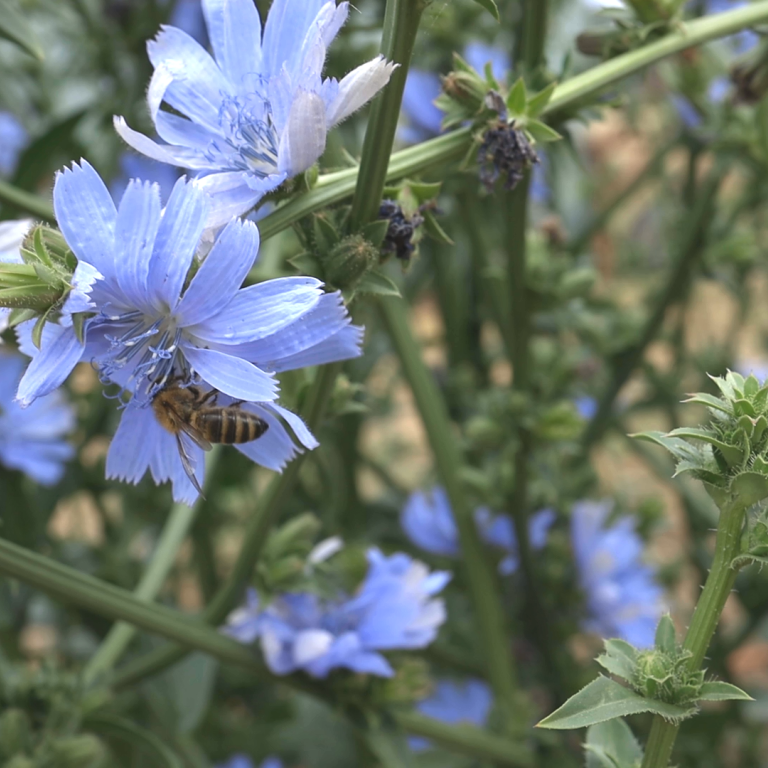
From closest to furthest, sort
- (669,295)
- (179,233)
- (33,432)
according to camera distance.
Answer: (179,233) < (669,295) < (33,432)

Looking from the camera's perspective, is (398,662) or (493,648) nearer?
(398,662)

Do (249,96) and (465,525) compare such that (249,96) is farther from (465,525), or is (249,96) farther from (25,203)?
(465,525)

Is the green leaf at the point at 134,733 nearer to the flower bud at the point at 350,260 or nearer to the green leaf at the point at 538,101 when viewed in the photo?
the flower bud at the point at 350,260

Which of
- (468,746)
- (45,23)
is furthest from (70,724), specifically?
(45,23)

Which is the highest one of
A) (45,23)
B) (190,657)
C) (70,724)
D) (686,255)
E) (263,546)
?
(45,23)

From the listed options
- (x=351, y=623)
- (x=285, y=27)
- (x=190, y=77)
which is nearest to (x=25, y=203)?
(x=190, y=77)

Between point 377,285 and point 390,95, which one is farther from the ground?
point 390,95

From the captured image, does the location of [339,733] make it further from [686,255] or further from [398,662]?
[686,255]
